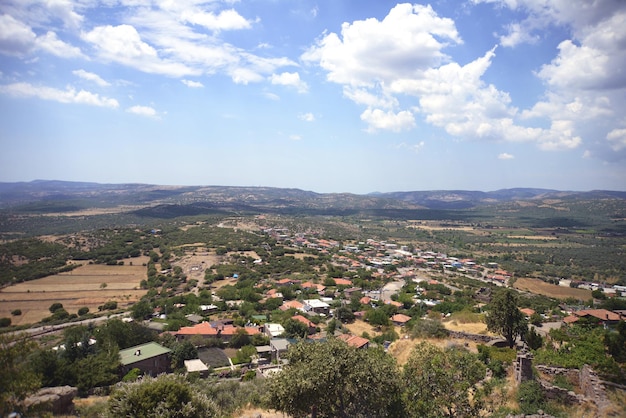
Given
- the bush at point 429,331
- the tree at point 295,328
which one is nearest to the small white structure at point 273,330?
the tree at point 295,328

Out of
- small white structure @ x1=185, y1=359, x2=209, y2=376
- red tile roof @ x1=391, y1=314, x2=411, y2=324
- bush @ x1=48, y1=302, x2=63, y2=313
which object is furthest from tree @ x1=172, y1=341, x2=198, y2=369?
bush @ x1=48, y1=302, x2=63, y2=313

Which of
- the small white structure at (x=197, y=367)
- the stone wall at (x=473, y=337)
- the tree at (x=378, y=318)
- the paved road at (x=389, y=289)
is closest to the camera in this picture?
the stone wall at (x=473, y=337)

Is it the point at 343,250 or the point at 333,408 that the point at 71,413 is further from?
the point at 343,250

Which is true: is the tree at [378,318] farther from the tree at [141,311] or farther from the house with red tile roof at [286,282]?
the tree at [141,311]

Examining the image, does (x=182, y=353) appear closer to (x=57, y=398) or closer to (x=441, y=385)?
(x=57, y=398)

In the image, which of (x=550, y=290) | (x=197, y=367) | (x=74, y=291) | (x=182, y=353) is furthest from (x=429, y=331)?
(x=74, y=291)

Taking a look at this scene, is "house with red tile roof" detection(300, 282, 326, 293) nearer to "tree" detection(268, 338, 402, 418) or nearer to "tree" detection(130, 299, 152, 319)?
"tree" detection(130, 299, 152, 319)
